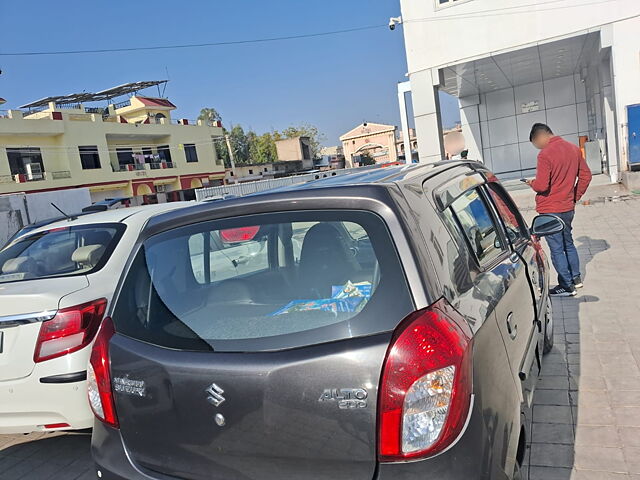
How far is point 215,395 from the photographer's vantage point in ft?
5.52

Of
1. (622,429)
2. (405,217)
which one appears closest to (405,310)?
(405,217)

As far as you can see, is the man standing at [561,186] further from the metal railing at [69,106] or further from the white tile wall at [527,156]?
the metal railing at [69,106]

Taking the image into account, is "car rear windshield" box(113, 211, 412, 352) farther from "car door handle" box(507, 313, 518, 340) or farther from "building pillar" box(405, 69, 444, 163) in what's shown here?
"building pillar" box(405, 69, 444, 163)

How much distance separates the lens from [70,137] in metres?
40.4

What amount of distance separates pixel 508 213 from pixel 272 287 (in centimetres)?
209

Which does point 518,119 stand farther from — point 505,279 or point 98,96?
point 98,96

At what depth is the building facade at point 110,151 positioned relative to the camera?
1484 inches

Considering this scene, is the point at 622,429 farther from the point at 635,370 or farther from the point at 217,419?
the point at 217,419

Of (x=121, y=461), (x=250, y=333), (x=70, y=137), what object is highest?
(x=70, y=137)

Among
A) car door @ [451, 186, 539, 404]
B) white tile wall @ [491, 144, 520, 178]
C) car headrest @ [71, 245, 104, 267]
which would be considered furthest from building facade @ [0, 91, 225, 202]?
car door @ [451, 186, 539, 404]

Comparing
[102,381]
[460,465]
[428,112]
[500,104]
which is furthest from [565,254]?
[500,104]

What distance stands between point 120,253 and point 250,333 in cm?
237

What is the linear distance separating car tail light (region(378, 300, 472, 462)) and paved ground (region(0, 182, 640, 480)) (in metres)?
1.49

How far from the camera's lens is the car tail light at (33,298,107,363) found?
119 inches
